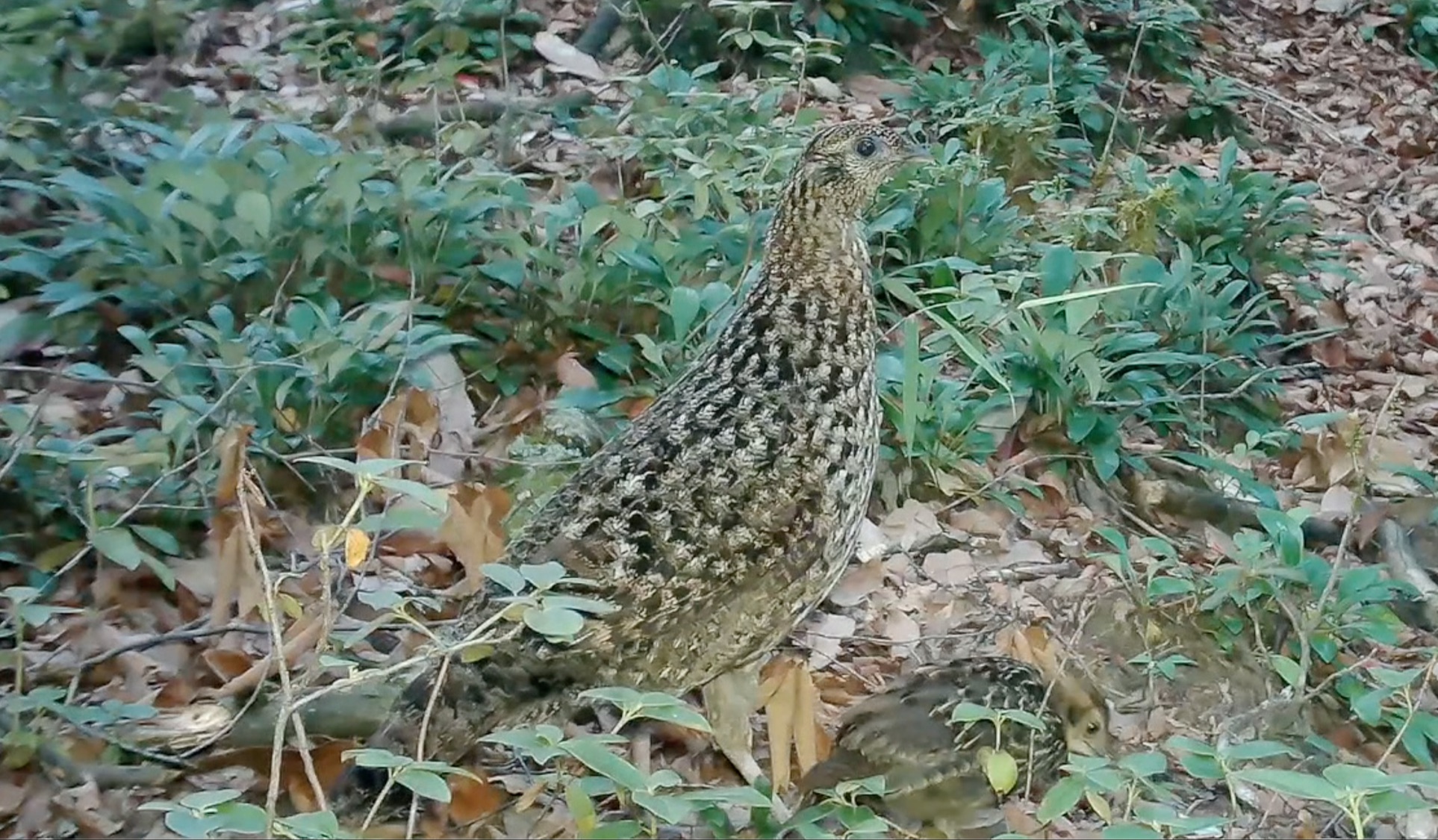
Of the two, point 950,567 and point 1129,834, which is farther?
point 950,567

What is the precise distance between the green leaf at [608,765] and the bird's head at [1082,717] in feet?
4.40

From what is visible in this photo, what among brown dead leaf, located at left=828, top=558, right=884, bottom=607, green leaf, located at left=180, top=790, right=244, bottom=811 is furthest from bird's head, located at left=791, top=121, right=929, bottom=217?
green leaf, located at left=180, top=790, right=244, bottom=811

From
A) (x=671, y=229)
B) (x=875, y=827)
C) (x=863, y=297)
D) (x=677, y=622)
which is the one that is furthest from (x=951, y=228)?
(x=875, y=827)

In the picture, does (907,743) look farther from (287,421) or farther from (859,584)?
(287,421)

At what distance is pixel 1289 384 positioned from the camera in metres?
5.68

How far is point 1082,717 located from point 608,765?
146 centimetres

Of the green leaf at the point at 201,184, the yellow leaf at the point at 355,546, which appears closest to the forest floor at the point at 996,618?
the yellow leaf at the point at 355,546

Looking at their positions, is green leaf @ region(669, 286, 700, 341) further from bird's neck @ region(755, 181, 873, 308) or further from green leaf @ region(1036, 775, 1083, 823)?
green leaf @ region(1036, 775, 1083, 823)

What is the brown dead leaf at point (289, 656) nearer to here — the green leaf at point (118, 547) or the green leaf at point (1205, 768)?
the green leaf at point (118, 547)

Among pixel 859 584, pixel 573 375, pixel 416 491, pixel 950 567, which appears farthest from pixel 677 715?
pixel 573 375

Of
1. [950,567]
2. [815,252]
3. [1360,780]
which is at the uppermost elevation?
[815,252]

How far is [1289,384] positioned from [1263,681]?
2.14 meters

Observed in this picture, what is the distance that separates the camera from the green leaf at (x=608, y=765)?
90.3 inches

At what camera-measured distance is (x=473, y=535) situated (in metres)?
3.72
